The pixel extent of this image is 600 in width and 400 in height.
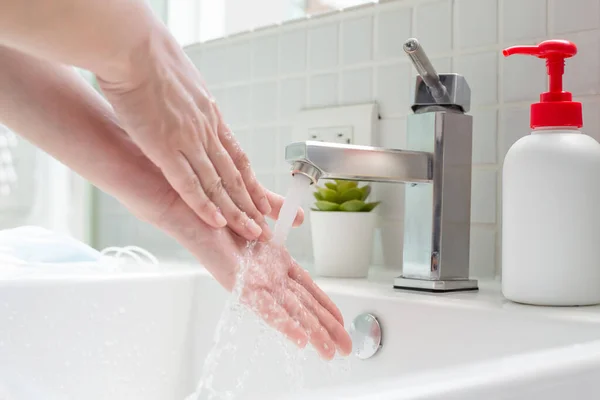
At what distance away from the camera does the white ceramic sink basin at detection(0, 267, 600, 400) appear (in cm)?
57

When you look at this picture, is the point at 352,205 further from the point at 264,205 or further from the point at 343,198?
the point at 264,205

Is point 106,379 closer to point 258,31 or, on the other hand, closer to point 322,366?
point 322,366

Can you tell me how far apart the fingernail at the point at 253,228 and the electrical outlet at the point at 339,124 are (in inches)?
12.7

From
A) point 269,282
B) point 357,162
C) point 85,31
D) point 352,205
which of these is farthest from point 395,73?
point 85,31

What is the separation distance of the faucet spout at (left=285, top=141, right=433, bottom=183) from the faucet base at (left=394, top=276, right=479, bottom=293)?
0.32 feet

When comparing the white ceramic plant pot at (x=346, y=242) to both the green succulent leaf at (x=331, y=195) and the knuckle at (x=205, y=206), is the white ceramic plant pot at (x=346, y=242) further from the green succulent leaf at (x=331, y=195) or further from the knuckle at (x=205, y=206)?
the knuckle at (x=205, y=206)

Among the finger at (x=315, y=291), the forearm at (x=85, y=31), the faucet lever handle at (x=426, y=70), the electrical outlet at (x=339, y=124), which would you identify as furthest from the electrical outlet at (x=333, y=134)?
the forearm at (x=85, y=31)

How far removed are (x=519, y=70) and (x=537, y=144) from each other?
21cm

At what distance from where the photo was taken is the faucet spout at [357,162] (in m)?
0.59

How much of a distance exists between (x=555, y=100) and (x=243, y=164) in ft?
0.88

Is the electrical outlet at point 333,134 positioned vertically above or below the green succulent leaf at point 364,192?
above

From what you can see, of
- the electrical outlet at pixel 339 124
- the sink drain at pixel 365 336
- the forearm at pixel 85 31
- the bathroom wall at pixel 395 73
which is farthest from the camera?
the electrical outlet at pixel 339 124

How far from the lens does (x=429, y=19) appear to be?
0.84 m

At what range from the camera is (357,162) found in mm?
625
